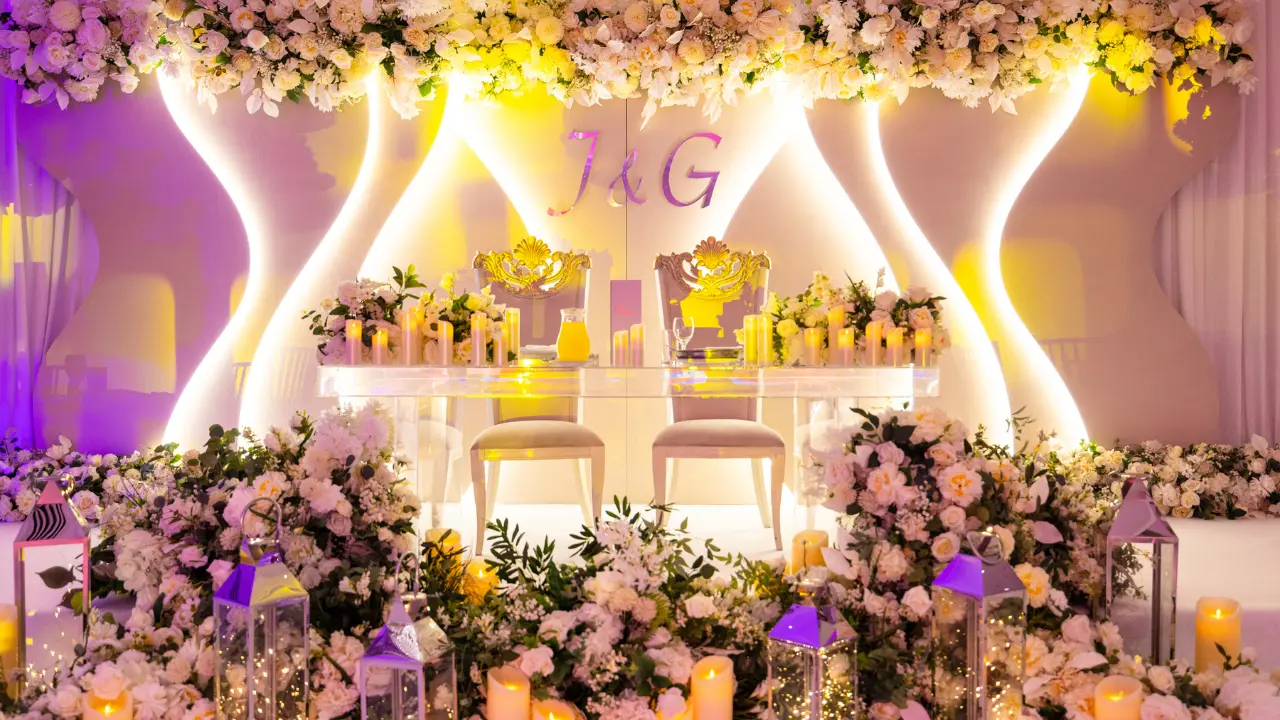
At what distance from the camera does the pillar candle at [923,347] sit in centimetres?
295

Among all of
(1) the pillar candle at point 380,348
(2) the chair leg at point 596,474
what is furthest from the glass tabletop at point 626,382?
(2) the chair leg at point 596,474

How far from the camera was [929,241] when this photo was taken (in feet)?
15.0

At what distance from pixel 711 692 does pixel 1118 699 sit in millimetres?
714

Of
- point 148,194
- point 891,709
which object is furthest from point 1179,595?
point 148,194

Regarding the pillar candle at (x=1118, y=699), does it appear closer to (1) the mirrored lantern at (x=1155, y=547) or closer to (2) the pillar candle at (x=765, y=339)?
(1) the mirrored lantern at (x=1155, y=547)

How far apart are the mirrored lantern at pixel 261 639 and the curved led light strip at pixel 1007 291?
3.71m

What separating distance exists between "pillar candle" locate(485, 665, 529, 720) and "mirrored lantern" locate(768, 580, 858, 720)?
0.43 metres

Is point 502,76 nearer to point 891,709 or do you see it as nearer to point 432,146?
point 432,146

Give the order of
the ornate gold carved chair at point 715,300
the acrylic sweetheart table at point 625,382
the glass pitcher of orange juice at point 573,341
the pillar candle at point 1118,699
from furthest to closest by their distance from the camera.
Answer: the ornate gold carved chair at point 715,300, the glass pitcher of orange juice at point 573,341, the acrylic sweetheart table at point 625,382, the pillar candle at point 1118,699

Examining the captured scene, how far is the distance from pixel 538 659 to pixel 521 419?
2.12 metres

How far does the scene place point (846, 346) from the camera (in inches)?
116

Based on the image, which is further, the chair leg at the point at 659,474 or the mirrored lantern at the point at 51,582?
the chair leg at the point at 659,474

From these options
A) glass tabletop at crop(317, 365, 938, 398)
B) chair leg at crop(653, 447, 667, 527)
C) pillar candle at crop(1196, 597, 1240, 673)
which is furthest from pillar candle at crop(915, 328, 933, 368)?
pillar candle at crop(1196, 597, 1240, 673)

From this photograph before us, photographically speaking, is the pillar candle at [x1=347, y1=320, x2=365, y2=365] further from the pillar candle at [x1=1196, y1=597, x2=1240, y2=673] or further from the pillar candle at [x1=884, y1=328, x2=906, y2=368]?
the pillar candle at [x1=1196, y1=597, x2=1240, y2=673]
